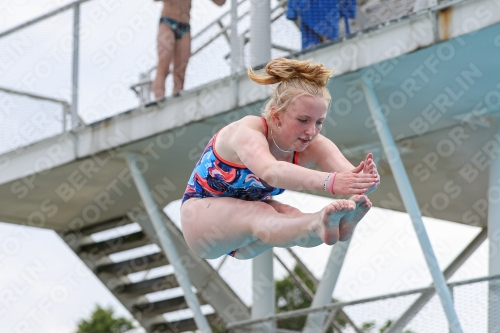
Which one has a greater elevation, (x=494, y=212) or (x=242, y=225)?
(x=494, y=212)

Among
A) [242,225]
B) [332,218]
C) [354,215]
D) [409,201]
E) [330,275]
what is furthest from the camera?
[330,275]

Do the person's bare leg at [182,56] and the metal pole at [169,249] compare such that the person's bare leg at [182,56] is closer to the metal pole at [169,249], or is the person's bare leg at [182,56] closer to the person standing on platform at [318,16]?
the person standing on platform at [318,16]

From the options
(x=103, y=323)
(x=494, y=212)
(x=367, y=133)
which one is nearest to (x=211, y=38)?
(x=367, y=133)

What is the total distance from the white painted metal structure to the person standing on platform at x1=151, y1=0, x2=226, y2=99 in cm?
41

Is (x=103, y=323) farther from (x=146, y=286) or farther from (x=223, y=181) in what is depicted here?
(x=223, y=181)

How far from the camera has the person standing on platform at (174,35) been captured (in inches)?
422

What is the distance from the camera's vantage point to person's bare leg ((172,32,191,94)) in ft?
35.2

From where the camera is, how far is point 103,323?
87.5ft

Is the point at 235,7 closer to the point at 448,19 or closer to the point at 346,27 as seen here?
the point at 346,27

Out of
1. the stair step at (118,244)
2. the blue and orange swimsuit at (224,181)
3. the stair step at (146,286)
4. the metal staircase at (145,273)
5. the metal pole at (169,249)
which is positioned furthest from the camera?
the stair step at (146,286)

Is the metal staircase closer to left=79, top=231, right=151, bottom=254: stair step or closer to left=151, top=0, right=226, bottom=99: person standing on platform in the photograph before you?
left=79, top=231, right=151, bottom=254: stair step

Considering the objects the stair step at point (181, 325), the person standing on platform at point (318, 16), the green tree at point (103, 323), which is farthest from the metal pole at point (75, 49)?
the green tree at point (103, 323)

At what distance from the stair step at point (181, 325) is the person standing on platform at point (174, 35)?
5335 mm

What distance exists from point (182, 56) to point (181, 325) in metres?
5.75
